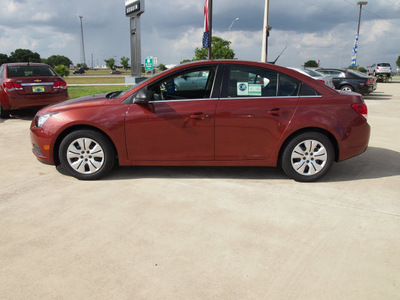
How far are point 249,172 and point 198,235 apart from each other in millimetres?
2012

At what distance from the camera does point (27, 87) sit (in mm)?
8414

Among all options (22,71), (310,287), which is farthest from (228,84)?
(22,71)

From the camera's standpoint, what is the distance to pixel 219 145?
435cm

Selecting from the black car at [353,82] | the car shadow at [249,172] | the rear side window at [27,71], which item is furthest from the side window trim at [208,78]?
the black car at [353,82]

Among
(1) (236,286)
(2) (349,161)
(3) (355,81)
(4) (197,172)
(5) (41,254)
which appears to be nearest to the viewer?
(1) (236,286)

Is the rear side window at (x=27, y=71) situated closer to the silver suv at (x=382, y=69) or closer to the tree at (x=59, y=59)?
the silver suv at (x=382, y=69)

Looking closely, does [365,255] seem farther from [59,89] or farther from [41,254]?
[59,89]

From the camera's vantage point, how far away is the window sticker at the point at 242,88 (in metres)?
4.37

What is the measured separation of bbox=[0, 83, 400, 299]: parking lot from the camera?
94.3 inches

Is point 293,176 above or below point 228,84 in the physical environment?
below

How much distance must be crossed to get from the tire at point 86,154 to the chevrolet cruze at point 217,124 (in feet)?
0.04

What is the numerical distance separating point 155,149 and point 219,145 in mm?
838

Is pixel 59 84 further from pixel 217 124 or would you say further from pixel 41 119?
pixel 217 124

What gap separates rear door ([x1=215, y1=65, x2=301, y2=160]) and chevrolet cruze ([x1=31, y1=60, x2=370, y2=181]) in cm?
1
